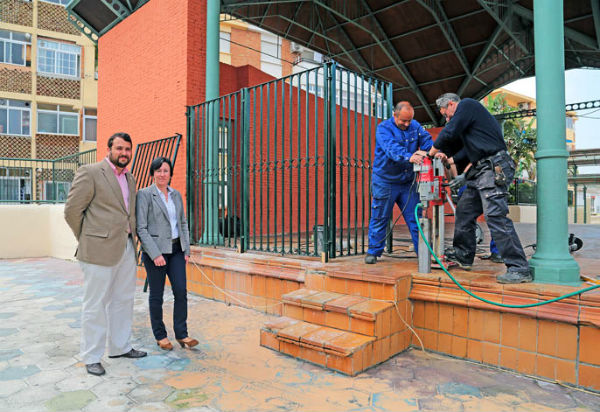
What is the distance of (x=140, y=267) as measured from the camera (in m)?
7.30

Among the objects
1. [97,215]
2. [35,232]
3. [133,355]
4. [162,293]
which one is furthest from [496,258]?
[35,232]

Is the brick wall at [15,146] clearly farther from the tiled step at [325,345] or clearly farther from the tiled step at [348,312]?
the tiled step at [325,345]

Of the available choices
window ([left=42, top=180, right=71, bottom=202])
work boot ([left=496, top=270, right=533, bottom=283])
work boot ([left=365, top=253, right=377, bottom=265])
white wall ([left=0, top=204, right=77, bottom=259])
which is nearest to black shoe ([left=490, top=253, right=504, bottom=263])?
work boot ([left=496, top=270, right=533, bottom=283])

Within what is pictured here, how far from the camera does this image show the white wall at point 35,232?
1105cm

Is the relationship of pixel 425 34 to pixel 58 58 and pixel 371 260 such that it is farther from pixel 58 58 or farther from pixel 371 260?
pixel 58 58

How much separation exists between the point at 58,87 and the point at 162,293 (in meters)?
22.4

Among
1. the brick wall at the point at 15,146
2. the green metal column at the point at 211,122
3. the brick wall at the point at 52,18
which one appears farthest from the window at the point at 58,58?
the green metal column at the point at 211,122

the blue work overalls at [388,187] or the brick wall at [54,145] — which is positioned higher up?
the brick wall at [54,145]

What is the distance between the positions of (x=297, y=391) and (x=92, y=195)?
7.47 feet

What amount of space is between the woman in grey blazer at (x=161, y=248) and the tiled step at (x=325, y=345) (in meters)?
0.81

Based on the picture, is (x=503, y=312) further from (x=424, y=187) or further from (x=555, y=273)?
(x=424, y=187)

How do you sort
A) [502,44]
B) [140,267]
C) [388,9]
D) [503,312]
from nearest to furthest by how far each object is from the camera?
[503,312] → [140,267] → [388,9] → [502,44]

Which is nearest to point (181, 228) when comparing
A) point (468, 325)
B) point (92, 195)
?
point (92, 195)

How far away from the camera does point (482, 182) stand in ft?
12.2
